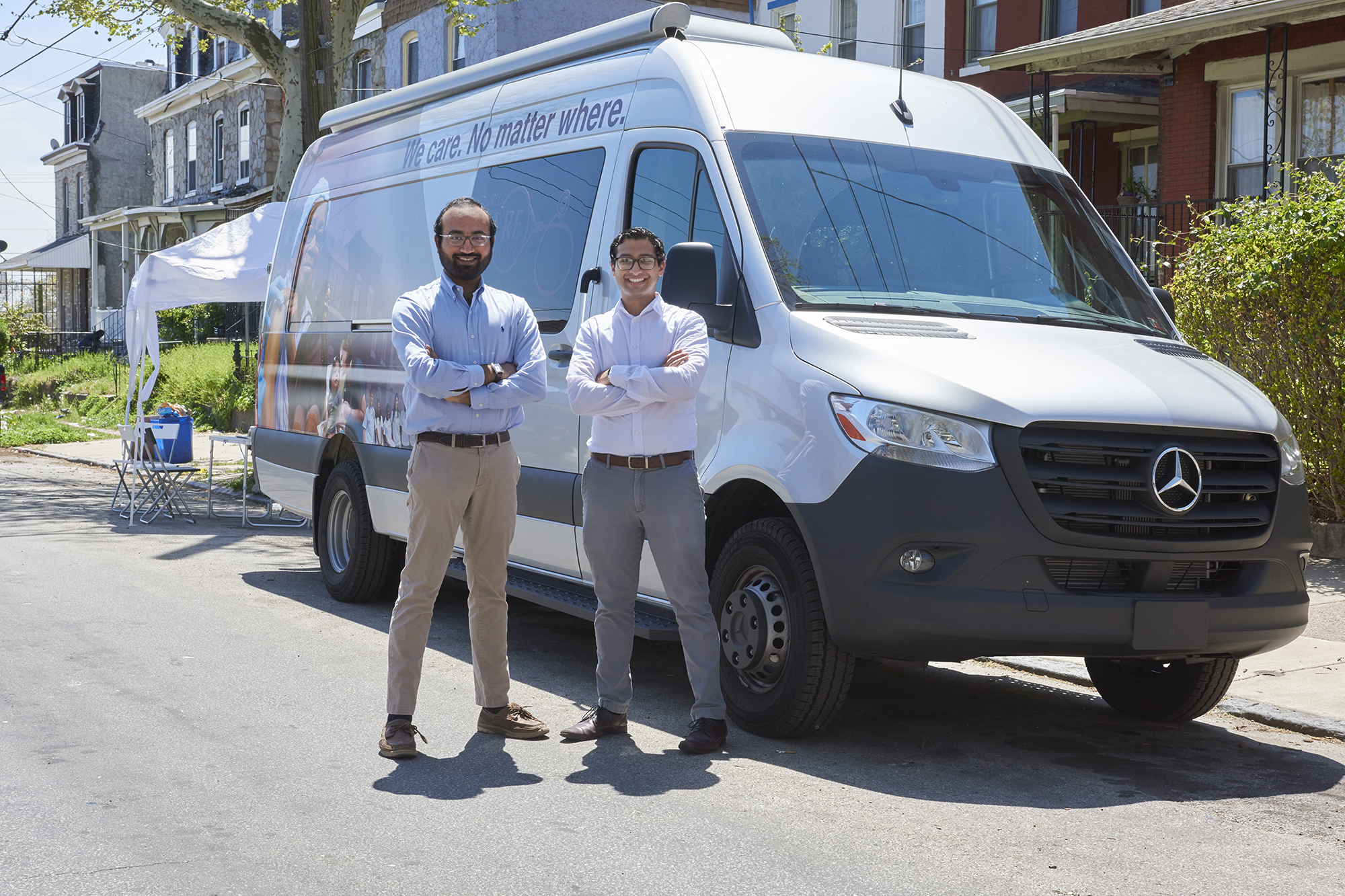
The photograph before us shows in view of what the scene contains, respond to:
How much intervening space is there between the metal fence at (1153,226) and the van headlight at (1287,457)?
10.1 meters

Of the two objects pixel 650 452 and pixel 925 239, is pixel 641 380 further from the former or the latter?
pixel 925 239

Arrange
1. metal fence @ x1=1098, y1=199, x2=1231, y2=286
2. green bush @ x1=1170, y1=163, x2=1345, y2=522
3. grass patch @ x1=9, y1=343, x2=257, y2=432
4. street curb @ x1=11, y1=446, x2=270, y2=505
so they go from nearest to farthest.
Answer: green bush @ x1=1170, y1=163, x2=1345, y2=522, metal fence @ x1=1098, y1=199, x2=1231, y2=286, street curb @ x1=11, y1=446, x2=270, y2=505, grass patch @ x1=9, y1=343, x2=257, y2=432

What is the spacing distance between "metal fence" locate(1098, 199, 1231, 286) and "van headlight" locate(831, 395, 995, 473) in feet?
36.2

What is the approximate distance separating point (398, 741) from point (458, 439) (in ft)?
3.79

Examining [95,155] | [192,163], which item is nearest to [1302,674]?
[192,163]

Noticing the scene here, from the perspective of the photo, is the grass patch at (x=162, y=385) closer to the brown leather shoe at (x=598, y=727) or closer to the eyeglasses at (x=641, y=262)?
the brown leather shoe at (x=598, y=727)

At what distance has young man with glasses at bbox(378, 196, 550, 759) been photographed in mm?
5320

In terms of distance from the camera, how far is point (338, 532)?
29.7ft

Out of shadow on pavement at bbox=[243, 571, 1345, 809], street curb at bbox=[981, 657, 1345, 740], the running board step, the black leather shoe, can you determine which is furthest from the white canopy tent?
the black leather shoe

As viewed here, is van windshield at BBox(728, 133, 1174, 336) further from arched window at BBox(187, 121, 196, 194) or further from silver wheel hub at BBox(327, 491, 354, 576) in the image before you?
arched window at BBox(187, 121, 196, 194)

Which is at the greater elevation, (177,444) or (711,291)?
(711,291)

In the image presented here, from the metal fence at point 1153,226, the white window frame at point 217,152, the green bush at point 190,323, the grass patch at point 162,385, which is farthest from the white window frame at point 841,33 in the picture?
the white window frame at point 217,152

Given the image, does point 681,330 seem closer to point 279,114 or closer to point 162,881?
point 162,881

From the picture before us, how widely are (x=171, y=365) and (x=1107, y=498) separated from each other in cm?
2476
